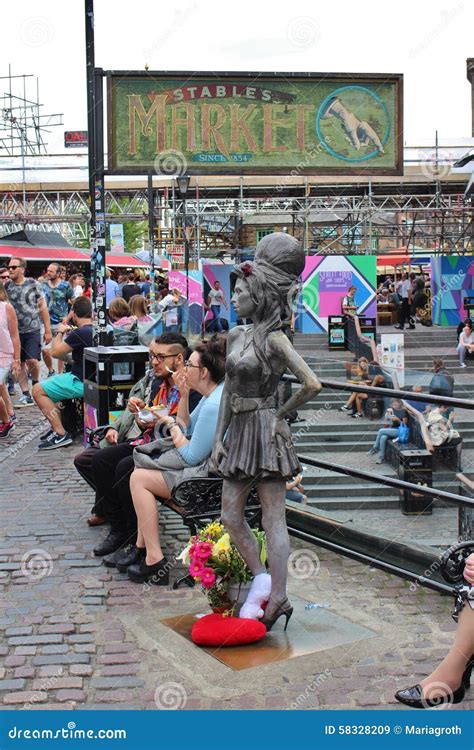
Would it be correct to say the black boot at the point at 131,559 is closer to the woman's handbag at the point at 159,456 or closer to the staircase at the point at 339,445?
the woman's handbag at the point at 159,456

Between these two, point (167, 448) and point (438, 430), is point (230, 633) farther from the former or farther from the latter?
point (438, 430)

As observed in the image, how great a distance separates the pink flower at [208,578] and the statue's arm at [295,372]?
0.91 meters

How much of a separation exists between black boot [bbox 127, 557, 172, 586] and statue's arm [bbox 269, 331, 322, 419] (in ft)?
5.15

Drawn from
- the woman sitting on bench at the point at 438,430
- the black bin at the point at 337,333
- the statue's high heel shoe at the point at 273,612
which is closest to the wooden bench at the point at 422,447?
the woman sitting on bench at the point at 438,430

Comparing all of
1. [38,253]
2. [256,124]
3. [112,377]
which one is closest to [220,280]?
[38,253]

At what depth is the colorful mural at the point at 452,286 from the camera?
26.5 meters

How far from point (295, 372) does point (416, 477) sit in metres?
3.08

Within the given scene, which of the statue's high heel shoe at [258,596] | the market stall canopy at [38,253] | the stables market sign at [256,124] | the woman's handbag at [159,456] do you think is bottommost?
the statue's high heel shoe at [258,596]

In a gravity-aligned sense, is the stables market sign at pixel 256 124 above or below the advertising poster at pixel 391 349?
above

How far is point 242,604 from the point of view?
4.90m

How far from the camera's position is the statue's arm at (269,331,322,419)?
4473mm

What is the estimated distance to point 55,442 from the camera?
10227mm

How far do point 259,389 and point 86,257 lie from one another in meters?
33.8

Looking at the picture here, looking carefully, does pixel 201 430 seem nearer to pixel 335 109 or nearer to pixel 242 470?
pixel 242 470
